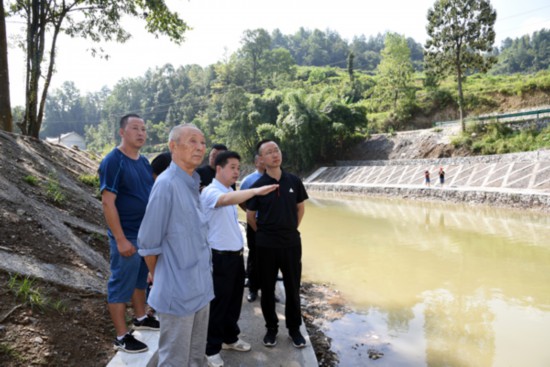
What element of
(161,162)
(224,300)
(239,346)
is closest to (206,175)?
(161,162)

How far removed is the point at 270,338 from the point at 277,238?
2.89ft

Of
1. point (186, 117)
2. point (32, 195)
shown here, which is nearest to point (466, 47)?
point (32, 195)

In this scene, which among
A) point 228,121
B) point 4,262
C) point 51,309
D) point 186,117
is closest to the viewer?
point 51,309

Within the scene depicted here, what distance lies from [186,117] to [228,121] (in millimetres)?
25740

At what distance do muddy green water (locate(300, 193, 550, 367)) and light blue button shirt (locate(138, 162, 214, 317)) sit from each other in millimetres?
2292

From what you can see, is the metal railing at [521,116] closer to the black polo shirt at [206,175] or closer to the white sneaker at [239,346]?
the black polo shirt at [206,175]

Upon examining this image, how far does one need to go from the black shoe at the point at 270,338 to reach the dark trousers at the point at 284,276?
4 centimetres

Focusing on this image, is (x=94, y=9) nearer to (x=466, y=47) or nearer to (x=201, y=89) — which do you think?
(x=466, y=47)

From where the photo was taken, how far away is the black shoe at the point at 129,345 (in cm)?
238

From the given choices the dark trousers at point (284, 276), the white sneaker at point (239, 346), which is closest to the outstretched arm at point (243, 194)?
the dark trousers at point (284, 276)

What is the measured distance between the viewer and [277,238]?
2.98 meters

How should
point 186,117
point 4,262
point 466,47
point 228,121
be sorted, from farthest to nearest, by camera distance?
1. point 186,117
2. point 228,121
3. point 466,47
4. point 4,262

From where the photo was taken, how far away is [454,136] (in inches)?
777

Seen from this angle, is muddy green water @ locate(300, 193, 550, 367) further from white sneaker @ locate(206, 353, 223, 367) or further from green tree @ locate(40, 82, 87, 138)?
green tree @ locate(40, 82, 87, 138)
